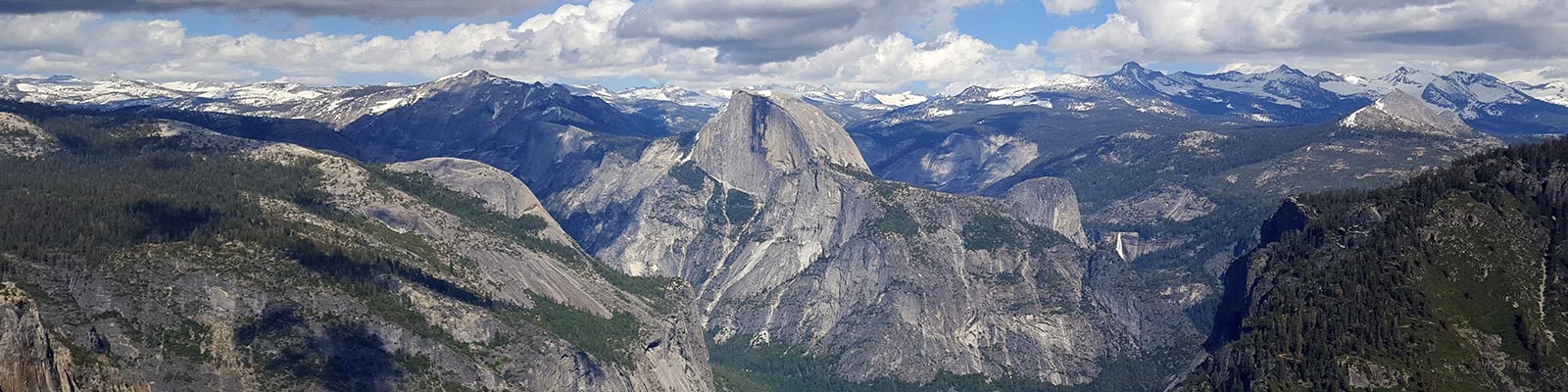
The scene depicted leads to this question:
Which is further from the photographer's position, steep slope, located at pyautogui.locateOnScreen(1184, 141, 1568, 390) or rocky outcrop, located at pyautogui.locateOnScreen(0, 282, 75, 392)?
steep slope, located at pyautogui.locateOnScreen(1184, 141, 1568, 390)

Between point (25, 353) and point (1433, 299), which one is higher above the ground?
point (25, 353)

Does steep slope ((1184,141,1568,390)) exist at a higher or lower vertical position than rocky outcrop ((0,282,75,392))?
lower

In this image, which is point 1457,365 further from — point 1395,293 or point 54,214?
point 54,214

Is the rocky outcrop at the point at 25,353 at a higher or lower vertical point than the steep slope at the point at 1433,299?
higher

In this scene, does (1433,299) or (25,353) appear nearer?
(25,353)

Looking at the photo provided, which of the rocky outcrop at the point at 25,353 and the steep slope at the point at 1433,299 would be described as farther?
the steep slope at the point at 1433,299
